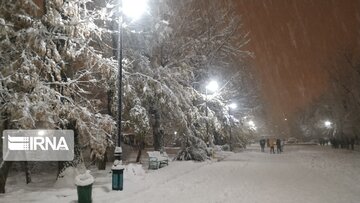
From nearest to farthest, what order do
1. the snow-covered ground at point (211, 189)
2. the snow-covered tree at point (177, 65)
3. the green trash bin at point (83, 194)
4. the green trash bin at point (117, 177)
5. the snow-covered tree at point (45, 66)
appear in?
the green trash bin at point (83, 194) < the snow-covered ground at point (211, 189) < the snow-covered tree at point (45, 66) < the green trash bin at point (117, 177) < the snow-covered tree at point (177, 65)

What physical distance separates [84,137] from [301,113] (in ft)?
Answer: 411

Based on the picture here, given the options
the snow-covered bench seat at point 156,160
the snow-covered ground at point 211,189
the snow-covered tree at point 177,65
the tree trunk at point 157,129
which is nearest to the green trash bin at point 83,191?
the snow-covered ground at point 211,189

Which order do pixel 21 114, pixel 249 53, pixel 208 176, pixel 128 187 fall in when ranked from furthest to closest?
pixel 249 53, pixel 208 176, pixel 128 187, pixel 21 114

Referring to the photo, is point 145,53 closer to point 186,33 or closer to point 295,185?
point 186,33

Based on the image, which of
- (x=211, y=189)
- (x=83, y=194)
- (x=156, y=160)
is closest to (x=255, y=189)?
(x=211, y=189)

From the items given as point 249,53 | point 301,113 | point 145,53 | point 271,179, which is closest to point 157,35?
point 145,53

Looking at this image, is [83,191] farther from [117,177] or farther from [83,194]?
[117,177]

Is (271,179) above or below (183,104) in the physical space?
below

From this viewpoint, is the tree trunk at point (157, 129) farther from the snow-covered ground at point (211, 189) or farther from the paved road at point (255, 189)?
the snow-covered ground at point (211, 189)

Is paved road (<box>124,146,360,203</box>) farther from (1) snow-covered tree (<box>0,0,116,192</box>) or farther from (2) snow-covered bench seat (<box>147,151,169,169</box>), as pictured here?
(2) snow-covered bench seat (<box>147,151,169,169</box>)

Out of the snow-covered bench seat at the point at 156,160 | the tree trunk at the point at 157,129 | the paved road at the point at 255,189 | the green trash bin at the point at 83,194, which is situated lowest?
the paved road at the point at 255,189

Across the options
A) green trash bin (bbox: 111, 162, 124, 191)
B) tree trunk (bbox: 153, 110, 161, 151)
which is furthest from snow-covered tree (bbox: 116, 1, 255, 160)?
green trash bin (bbox: 111, 162, 124, 191)

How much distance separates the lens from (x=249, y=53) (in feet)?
124

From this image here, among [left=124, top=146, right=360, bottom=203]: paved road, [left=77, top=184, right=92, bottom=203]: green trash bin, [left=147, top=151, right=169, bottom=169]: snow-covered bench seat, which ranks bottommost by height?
[left=124, top=146, right=360, bottom=203]: paved road
